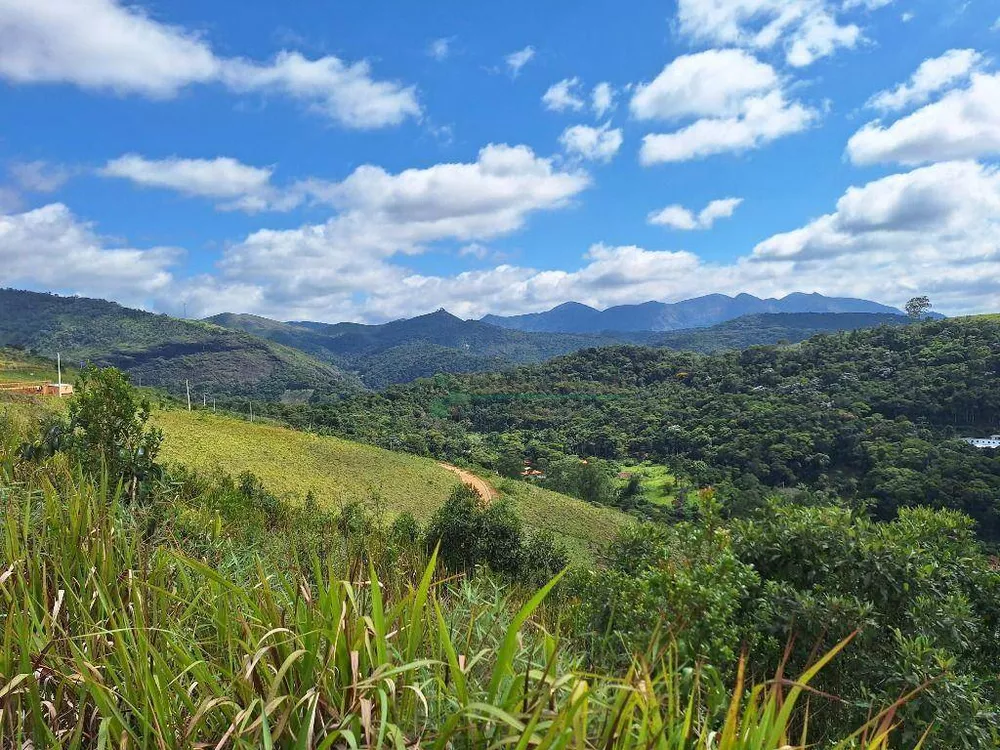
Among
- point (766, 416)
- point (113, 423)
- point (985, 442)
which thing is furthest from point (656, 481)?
point (113, 423)

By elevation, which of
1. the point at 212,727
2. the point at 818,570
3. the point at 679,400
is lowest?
the point at 679,400

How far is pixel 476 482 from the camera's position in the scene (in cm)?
5419

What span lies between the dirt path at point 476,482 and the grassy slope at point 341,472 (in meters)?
1.21

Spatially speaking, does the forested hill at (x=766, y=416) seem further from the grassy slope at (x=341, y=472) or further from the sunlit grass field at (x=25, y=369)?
the sunlit grass field at (x=25, y=369)

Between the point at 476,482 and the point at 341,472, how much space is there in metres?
13.8

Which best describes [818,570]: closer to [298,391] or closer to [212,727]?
[212,727]

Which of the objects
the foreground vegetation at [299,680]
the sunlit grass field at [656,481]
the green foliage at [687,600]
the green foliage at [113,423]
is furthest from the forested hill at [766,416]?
the foreground vegetation at [299,680]

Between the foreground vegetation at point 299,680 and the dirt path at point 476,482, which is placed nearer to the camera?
the foreground vegetation at point 299,680

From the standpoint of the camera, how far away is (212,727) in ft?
5.02

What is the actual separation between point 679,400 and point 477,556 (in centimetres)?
10039

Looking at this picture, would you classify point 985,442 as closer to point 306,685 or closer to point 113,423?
point 113,423

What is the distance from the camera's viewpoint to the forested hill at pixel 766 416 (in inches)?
2459

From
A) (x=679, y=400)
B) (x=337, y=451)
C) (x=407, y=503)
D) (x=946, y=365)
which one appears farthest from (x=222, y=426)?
(x=946, y=365)

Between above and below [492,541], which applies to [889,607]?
above
